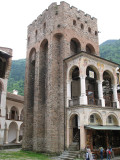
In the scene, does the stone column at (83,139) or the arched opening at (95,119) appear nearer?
the stone column at (83,139)

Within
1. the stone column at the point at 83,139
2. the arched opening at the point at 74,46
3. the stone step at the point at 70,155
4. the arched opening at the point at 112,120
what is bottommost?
the stone step at the point at 70,155

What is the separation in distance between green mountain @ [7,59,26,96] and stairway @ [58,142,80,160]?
1448 inches

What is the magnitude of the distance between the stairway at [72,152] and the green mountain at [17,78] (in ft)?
121

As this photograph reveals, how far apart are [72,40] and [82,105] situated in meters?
8.75

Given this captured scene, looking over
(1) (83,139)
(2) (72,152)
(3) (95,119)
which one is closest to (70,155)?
(2) (72,152)

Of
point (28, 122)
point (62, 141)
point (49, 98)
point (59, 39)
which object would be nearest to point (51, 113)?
point (49, 98)

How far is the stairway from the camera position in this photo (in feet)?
47.4

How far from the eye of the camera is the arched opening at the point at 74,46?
2098cm

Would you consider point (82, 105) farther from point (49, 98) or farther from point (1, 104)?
point (1, 104)

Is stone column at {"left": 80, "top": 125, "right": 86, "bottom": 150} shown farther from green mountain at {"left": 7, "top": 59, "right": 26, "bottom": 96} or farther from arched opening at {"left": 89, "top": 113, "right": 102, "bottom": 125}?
green mountain at {"left": 7, "top": 59, "right": 26, "bottom": 96}

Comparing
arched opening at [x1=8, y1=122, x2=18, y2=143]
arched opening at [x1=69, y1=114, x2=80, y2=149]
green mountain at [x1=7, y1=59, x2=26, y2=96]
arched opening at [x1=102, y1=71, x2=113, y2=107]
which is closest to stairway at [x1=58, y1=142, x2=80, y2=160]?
arched opening at [x1=69, y1=114, x2=80, y2=149]

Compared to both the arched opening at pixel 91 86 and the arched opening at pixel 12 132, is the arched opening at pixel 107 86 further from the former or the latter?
the arched opening at pixel 12 132

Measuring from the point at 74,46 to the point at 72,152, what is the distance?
11.9m

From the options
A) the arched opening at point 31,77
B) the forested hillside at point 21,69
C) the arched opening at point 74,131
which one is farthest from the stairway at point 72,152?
the forested hillside at point 21,69
